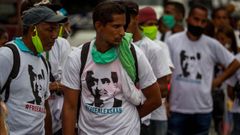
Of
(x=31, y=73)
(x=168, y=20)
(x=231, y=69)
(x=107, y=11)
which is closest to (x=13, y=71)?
(x=31, y=73)

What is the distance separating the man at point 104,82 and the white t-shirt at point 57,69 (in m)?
1.23

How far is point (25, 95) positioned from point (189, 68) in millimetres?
4314

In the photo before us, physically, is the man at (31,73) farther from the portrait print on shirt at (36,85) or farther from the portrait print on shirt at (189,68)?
the portrait print on shirt at (189,68)

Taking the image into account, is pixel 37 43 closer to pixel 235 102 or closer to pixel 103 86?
pixel 103 86

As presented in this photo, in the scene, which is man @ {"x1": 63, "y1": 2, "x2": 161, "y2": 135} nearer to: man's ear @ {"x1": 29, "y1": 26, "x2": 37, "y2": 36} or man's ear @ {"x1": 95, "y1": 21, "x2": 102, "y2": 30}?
man's ear @ {"x1": 95, "y1": 21, "x2": 102, "y2": 30}

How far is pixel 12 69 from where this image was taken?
664 cm

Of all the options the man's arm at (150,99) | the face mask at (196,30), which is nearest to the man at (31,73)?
the man's arm at (150,99)

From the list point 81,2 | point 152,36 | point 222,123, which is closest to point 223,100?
point 222,123

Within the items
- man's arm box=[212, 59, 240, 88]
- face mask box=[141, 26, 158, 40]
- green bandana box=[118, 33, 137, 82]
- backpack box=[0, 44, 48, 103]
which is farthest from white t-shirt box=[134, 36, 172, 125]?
man's arm box=[212, 59, 240, 88]

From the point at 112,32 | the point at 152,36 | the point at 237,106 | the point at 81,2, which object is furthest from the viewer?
the point at 81,2

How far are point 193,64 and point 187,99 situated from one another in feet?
1.44

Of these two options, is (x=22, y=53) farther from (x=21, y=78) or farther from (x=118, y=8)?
(x=118, y=8)

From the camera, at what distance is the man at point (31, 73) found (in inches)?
262

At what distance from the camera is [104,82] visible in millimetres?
6617
